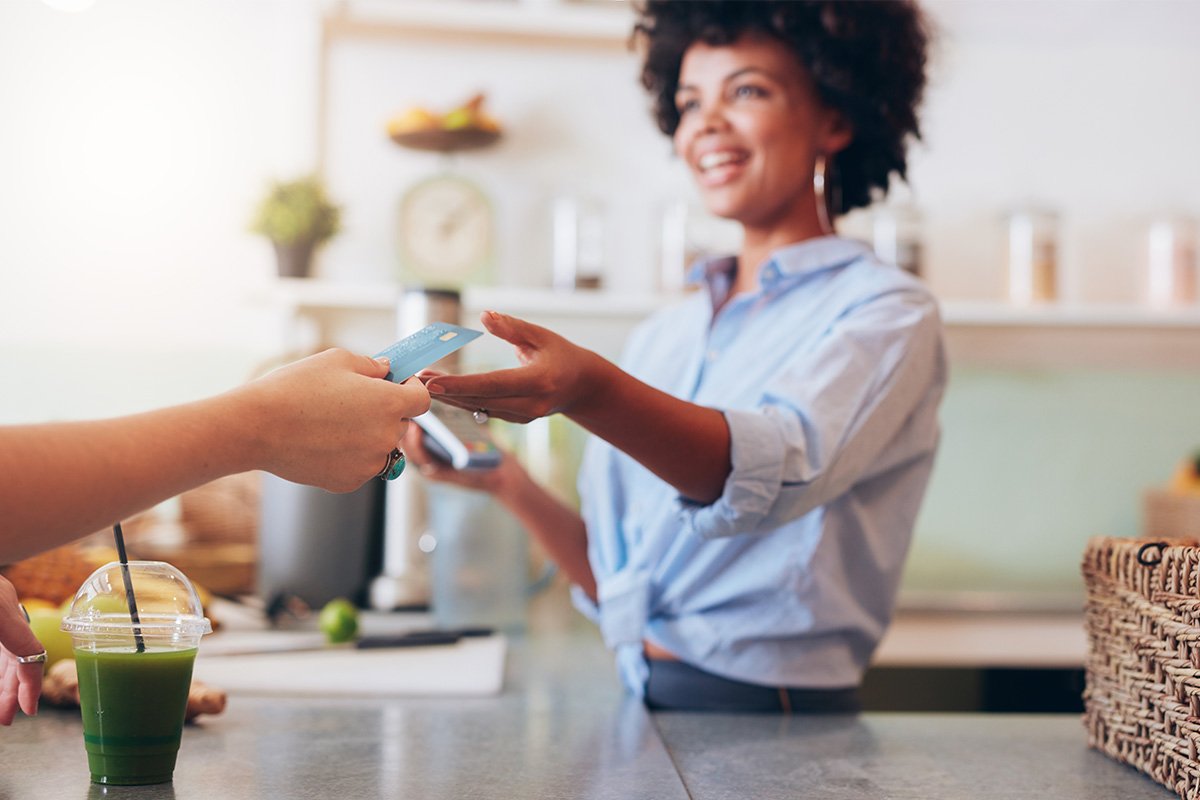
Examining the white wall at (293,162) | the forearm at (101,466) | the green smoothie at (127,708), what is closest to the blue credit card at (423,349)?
the forearm at (101,466)

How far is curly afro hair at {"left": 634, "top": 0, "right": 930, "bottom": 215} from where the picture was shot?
47.2 inches

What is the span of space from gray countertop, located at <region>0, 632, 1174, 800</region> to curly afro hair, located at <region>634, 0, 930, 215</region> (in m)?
0.63

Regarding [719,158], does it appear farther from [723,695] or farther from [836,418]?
[723,695]

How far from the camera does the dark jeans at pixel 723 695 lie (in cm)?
110

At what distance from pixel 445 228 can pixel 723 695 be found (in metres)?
1.20

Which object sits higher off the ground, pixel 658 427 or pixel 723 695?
pixel 658 427

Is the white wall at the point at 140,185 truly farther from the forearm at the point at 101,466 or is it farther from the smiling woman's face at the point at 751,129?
the forearm at the point at 101,466

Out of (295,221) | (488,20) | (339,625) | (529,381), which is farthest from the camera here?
(488,20)

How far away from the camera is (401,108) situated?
215cm

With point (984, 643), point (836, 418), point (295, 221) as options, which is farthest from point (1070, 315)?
point (295, 221)

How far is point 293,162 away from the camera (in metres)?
2.10

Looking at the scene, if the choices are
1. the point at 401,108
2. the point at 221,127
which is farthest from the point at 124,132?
the point at 401,108

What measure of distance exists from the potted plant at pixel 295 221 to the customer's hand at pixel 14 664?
1262 mm

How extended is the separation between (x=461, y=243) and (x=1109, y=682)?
1.46m
